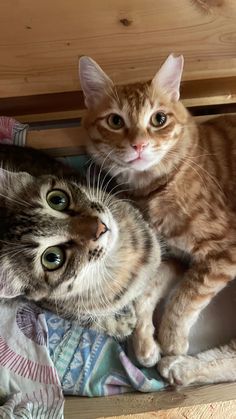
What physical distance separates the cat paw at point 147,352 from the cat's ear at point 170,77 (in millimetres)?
699

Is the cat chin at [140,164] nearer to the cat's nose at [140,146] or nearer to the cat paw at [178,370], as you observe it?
the cat's nose at [140,146]

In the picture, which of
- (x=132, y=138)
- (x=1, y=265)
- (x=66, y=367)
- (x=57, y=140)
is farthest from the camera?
(x=57, y=140)

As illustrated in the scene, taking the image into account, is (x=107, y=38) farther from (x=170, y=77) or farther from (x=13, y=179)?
(x=13, y=179)

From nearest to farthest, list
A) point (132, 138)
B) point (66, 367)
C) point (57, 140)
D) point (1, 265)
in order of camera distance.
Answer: point (1, 265)
point (132, 138)
point (66, 367)
point (57, 140)

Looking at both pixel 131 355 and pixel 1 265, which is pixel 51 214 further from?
pixel 131 355

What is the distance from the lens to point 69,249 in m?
1.20

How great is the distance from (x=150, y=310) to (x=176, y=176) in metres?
0.41

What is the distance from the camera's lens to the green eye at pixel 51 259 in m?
1.19

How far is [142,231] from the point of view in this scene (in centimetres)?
149

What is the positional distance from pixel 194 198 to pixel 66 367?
0.61 m

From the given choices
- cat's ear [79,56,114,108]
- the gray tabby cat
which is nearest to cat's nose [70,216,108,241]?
the gray tabby cat

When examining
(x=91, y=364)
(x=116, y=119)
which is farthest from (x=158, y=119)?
(x=91, y=364)

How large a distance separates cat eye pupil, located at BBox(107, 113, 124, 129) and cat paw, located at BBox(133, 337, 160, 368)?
61 centimetres

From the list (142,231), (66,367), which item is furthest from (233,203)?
(66,367)
